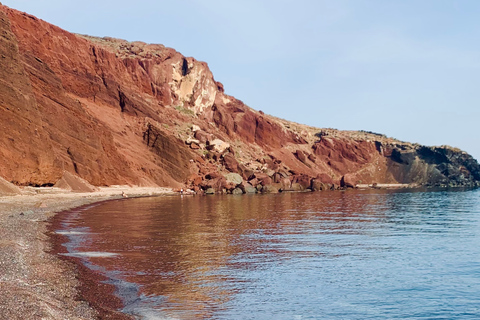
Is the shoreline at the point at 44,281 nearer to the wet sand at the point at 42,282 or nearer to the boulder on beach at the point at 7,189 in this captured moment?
the wet sand at the point at 42,282

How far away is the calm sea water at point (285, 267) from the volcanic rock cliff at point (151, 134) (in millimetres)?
22223

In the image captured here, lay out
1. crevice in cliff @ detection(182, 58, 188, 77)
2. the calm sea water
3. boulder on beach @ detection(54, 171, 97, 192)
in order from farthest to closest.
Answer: crevice in cliff @ detection(182, 58, 188, 77) < boulder on beach @ detection(54, 171, 97, 192) < the calm sea water

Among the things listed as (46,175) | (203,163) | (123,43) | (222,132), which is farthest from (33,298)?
(123,43)

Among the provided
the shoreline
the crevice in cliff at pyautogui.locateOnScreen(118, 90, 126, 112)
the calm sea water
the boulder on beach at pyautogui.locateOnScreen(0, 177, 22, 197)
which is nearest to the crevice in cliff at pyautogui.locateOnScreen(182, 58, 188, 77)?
the crevice in cliff at pyautogui.locateOnScreen(118, 90, 126, 112)

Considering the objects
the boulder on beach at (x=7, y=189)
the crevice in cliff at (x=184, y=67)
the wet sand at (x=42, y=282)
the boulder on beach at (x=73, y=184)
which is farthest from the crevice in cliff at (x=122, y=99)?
the wet sand at (x=42, y=282)

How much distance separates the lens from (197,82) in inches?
4513

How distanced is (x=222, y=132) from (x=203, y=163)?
2592 cm

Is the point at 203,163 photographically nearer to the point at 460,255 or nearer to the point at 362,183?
the point at 362,183

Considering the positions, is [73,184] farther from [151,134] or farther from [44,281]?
[44,281]

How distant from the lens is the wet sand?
32.7 ft

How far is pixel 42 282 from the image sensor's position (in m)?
13.0

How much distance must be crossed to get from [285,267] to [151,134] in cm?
7338

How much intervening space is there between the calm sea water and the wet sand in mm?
798

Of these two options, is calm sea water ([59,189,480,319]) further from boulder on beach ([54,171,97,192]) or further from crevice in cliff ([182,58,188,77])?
crevice in cliff ([182,58,188,77])
